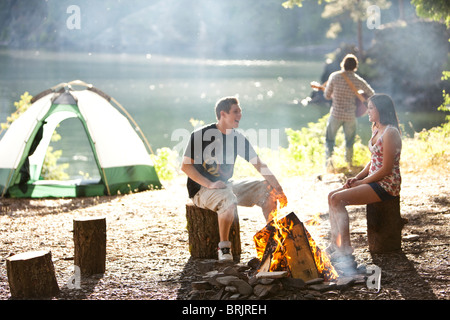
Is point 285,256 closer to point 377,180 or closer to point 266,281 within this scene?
point 266,281

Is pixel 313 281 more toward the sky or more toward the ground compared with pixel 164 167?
more toward the ground

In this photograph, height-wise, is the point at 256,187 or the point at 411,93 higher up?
the point at 411,93

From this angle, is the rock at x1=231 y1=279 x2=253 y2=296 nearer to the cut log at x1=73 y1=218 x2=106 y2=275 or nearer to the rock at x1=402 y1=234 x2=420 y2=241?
the cut log at x1=73 y1=218 x2=106 y2=275

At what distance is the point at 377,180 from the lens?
4.48 m

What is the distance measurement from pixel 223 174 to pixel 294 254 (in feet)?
3.46

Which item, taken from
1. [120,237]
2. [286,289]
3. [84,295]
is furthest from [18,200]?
[286,289]

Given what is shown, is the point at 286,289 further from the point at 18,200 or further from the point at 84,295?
the point at 18,200

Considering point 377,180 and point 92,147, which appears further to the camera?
point 92,147

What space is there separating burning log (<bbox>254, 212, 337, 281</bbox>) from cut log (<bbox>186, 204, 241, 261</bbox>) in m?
0.72

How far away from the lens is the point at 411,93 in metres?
36.2

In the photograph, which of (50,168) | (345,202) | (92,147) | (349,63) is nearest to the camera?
(345,202)

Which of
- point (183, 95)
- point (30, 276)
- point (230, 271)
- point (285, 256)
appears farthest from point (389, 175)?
point (183, 95)

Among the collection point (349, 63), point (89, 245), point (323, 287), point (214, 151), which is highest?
point (349, 63)
